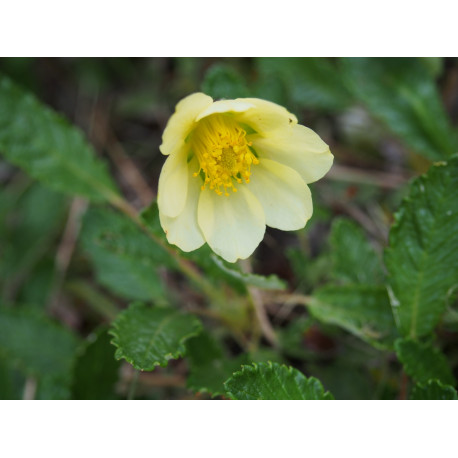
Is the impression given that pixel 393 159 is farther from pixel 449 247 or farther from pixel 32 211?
pixel 32 211

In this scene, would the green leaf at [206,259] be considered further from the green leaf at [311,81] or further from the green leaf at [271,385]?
the green leaf at [311,81]

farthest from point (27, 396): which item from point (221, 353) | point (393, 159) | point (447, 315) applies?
point (393, 159)

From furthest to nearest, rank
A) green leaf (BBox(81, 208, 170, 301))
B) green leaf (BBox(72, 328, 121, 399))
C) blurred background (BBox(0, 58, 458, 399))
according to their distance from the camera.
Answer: green leaf (BBox(81, 208, 170, 301)) < blurred background (BBox(0, 58, 458, 399)) < green leaf (BBox(72, 328, 121, 399))

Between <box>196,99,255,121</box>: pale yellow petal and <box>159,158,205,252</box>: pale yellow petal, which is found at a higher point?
<box>196,99,255,121</box>: pale yellow petal

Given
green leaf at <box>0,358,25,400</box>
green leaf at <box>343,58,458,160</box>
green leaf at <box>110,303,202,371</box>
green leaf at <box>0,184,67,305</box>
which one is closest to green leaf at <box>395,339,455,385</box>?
green leaf at <box>110,303,202,371</box>

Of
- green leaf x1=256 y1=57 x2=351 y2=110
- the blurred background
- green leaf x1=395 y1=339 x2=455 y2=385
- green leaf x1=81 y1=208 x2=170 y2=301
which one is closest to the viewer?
green leaf x1=395 y1=339 x2=455 y2=385

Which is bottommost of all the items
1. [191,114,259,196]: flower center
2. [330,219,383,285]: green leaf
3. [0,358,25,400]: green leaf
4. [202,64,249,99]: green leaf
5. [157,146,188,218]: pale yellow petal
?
[0,358,25,400]: green leaf

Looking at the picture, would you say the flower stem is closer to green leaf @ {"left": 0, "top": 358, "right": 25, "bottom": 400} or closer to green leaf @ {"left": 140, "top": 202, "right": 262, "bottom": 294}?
green leaf @ {"left": 140, "top": 202, "right": 262, "bottom": 294}

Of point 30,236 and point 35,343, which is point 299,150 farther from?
point 30,236
